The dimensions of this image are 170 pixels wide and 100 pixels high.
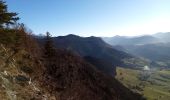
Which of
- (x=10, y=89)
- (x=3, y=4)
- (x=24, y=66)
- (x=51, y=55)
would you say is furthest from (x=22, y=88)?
(x=51, y=55)

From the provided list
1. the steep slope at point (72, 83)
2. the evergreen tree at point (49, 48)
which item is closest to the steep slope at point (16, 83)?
the steep slope at point (72, 83)

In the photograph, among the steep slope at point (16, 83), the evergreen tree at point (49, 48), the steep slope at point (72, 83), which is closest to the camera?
the steep slope at point (16, 83)

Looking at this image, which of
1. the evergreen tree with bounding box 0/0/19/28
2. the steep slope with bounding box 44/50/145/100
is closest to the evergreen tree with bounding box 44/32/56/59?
the steep slope with bounding box 44/50/145/100

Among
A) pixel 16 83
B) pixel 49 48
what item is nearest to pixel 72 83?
pixel 49 48

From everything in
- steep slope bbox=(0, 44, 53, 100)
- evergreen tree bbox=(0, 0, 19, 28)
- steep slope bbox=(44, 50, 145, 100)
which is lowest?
steep slope bbox=(44, 50, 145, 100)

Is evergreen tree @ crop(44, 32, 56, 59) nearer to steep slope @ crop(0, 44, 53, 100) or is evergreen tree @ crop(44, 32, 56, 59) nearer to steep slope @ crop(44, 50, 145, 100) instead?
steep slope @ crop(44, 50, 145, 100)

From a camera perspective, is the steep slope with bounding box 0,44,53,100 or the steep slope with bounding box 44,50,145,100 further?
the steep slope with bounding box 44,50,145,100

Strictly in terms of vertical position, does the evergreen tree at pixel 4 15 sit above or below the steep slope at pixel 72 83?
above

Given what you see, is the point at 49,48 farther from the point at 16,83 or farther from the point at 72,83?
the point at 16,83

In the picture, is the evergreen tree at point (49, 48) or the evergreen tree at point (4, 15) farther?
the evergreen tree at point (49, 48)

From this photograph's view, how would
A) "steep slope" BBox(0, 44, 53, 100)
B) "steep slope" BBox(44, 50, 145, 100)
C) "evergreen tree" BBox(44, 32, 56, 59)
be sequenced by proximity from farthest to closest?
"evergreen tree" BBox(44, 32, 56, 59), "steep slope" BBox(44, 50, 145, 100), "steep slope" BBox(0, 44, 53, 100)

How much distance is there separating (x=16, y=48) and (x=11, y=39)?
3.09 m

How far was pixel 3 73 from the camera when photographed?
84.6ft

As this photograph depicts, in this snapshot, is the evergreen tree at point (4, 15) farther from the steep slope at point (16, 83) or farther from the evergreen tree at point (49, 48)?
the evergreen tree at point (49, 48)
